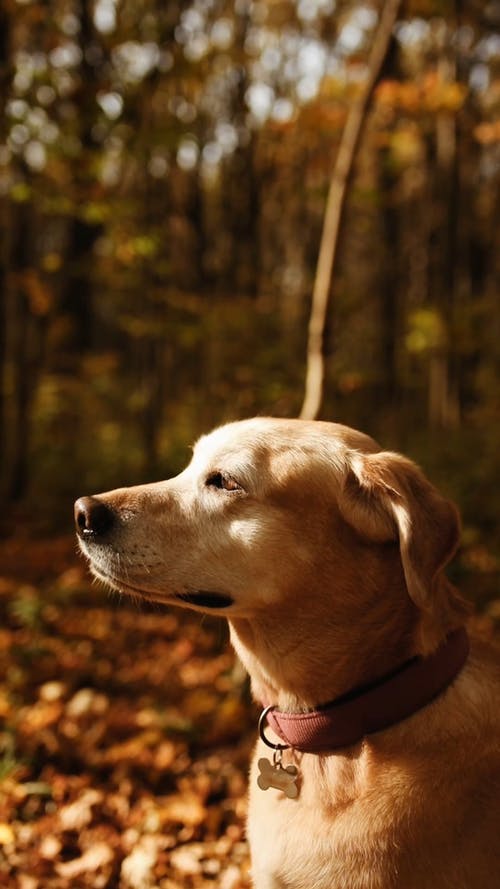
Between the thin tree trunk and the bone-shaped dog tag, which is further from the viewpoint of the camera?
the thin tree trunk

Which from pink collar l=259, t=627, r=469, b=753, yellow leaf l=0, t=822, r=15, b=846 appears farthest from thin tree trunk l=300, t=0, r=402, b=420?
yellow leaf l=0, t=822, r=15, b=846

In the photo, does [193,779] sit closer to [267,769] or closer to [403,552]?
[267,769]

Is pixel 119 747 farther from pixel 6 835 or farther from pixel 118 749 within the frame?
pixel 6 835

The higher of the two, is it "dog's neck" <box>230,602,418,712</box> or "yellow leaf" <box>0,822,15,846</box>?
"dog's neck" <box>230,602,418,712</box>

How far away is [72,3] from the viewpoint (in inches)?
397

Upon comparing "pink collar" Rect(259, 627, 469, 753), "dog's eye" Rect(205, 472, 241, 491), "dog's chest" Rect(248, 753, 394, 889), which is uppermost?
"dog's eye" Rect(205, 472, 241, 491)

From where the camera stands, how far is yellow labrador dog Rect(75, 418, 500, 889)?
6.99 ft

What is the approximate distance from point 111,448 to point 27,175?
7.29 m

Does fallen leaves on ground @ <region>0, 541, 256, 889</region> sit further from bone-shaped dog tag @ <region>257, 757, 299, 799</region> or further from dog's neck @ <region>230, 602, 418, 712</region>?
dog's neck @ <region>230, 602, 418, 712</region>

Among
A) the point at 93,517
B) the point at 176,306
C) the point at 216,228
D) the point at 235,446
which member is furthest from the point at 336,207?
the point at 216,228

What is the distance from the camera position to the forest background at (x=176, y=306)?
4.56 meters

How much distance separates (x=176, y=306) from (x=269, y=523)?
274 inches

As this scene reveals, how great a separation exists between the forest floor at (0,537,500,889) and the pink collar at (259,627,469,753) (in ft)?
4.73

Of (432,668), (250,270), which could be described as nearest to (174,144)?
(432,668)
